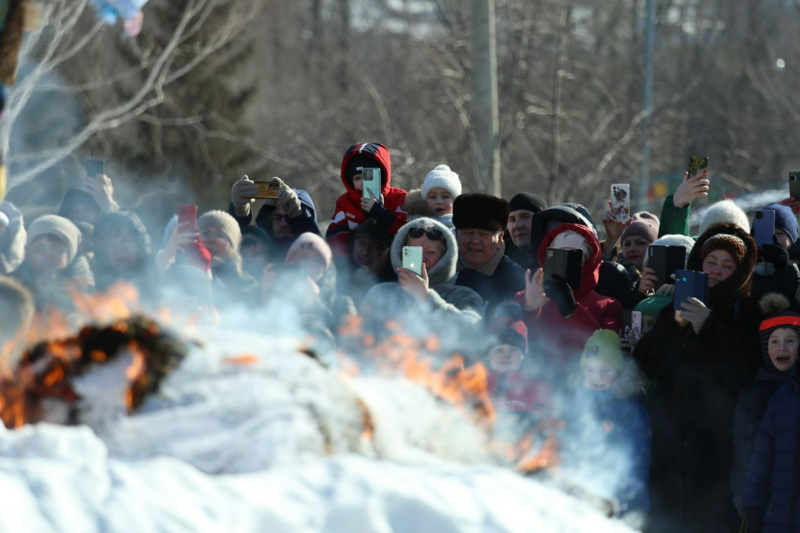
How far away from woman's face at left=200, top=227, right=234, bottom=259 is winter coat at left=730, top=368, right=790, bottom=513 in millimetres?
2802

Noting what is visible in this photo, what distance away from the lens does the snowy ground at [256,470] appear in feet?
9.13

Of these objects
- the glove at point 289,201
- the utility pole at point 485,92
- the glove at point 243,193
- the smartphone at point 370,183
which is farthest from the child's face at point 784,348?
the utility pole at point 485,92

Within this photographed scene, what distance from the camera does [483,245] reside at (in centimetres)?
594

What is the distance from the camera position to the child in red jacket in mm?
6266

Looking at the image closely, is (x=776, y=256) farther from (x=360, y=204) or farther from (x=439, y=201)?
(x=360, y=204)

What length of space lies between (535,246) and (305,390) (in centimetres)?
318

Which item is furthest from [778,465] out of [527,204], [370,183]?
[370,183]

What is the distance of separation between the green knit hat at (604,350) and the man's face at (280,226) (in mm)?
2177

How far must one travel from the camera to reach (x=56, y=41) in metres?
14.3

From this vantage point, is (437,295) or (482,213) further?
(482,213)

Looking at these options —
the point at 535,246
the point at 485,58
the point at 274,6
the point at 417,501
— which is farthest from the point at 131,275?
the point at 274,6

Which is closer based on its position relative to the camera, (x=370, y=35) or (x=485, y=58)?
(x=485, y=58)

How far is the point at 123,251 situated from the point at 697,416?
316 centimetres

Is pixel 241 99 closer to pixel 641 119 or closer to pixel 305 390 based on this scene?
pixel 641 119
